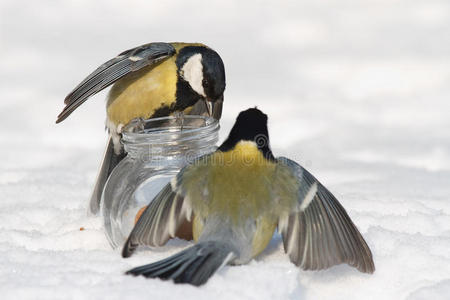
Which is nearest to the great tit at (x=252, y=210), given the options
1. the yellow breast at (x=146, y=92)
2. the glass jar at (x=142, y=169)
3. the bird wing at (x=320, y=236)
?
the bird wing at (x=320, y=236)

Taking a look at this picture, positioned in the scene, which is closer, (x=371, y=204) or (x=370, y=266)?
(x=370, y=266)

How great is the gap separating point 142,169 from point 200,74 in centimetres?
109

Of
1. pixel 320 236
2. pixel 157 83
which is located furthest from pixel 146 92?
pixel 320 236

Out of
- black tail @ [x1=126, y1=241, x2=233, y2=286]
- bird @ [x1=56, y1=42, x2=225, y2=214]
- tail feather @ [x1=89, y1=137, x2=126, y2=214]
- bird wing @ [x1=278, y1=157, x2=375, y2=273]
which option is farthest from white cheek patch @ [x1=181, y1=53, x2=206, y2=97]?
black tail @ [x1=126, y1=241, x2=233, y2=286]

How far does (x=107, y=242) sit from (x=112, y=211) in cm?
14

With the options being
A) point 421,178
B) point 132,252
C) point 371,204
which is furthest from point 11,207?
point 421,178

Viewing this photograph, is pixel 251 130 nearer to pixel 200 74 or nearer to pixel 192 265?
pixel 192 265

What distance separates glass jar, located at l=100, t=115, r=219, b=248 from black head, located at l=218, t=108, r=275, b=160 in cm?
32

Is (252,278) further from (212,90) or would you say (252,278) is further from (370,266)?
(212,90)

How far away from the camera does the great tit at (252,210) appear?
2391 mm

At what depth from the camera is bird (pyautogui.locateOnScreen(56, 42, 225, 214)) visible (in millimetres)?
3854

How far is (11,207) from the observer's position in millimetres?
3793

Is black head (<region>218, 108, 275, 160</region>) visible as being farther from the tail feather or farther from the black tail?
the tail feather

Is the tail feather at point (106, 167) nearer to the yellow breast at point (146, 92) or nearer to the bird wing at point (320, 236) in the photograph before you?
the yellow breast at point (146, 92)
